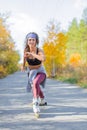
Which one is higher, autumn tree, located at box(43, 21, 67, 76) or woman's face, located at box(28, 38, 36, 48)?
woman's face, located at box(28, 38, 36, 48)

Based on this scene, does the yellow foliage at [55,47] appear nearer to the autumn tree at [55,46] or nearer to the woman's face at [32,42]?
the autumn tree at [55,46]

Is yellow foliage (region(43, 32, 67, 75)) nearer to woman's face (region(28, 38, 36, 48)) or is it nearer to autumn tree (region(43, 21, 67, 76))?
autumn tree (region(43, 21, 67, 76))

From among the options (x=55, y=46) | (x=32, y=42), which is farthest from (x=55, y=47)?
(x=32, y=42)

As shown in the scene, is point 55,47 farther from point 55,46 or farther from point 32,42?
point 32,42

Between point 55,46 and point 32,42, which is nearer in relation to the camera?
point 32,42

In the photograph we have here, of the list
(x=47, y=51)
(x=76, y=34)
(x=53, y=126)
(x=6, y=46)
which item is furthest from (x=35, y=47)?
(x=76, y=34)

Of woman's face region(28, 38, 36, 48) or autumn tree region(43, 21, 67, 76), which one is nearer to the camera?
woman's face region(28, 38, 36, 48)

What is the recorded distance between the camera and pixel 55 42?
41000mm

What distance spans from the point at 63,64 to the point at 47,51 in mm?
3230

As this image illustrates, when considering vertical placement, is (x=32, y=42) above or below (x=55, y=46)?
above

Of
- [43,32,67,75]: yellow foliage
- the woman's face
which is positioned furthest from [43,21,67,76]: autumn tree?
the woman's face

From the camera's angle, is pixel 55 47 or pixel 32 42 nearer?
pixel 32 42

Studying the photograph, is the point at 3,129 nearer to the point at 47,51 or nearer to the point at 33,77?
the point at 33,77

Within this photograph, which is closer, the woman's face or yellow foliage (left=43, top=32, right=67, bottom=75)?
the woman's face
